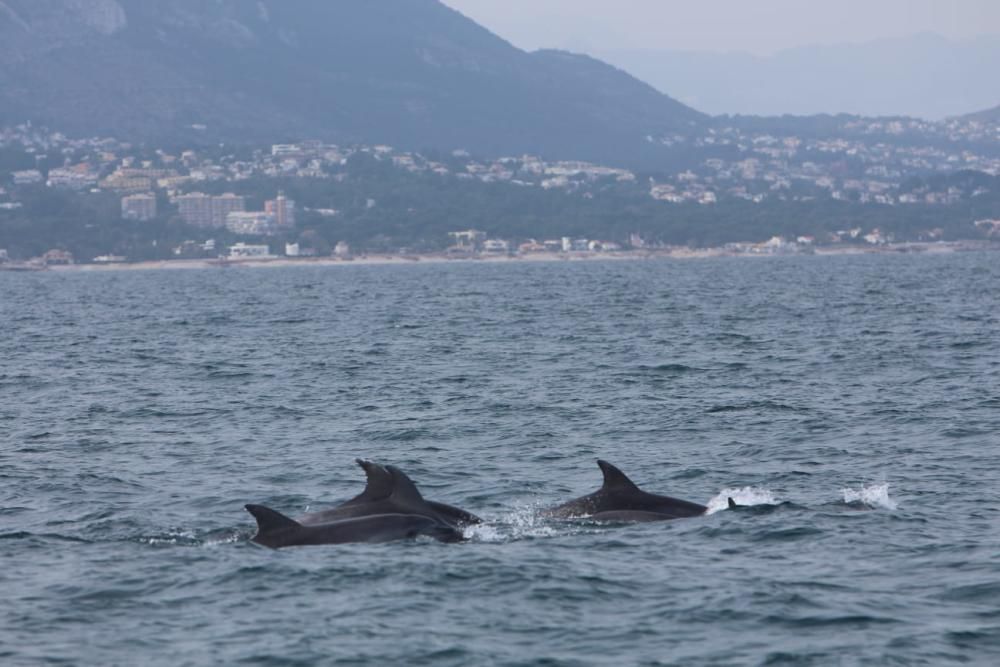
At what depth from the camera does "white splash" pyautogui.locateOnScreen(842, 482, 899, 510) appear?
21.4 metres

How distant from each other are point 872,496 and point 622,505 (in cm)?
345

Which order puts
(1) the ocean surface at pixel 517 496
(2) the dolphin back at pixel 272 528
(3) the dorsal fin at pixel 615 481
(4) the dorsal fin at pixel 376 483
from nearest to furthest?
(1) the ocean surface at pixel 517 496 → (2) the dolphin back at pixel 272 528 → (4) the dorsal fin at pixel 376 483 → (3) the dorsal fin at pixel 615 481

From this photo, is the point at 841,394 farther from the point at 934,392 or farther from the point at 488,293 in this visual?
the point at 488,293

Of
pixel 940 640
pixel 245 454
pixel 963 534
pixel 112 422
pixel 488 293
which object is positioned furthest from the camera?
pixel 488 293

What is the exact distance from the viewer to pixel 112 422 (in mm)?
31797

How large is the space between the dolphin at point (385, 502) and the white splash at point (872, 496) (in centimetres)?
523

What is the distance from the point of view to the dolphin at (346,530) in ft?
63.8

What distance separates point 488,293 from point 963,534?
252 feet

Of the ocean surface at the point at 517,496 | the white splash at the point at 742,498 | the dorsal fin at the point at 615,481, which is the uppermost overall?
the dorsal fin at the point at 615,481

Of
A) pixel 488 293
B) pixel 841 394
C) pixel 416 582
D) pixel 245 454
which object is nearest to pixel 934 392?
pixel 841 394

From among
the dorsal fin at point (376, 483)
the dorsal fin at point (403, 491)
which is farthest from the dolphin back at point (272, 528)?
the dorsal fin at point (403, 491)

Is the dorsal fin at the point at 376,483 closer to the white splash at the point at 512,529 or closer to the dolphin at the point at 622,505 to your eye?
the white splash at the point at 512,529

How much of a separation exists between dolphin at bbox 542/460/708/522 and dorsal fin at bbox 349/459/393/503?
2.28 meters

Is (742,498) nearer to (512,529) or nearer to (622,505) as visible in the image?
(622,505)
